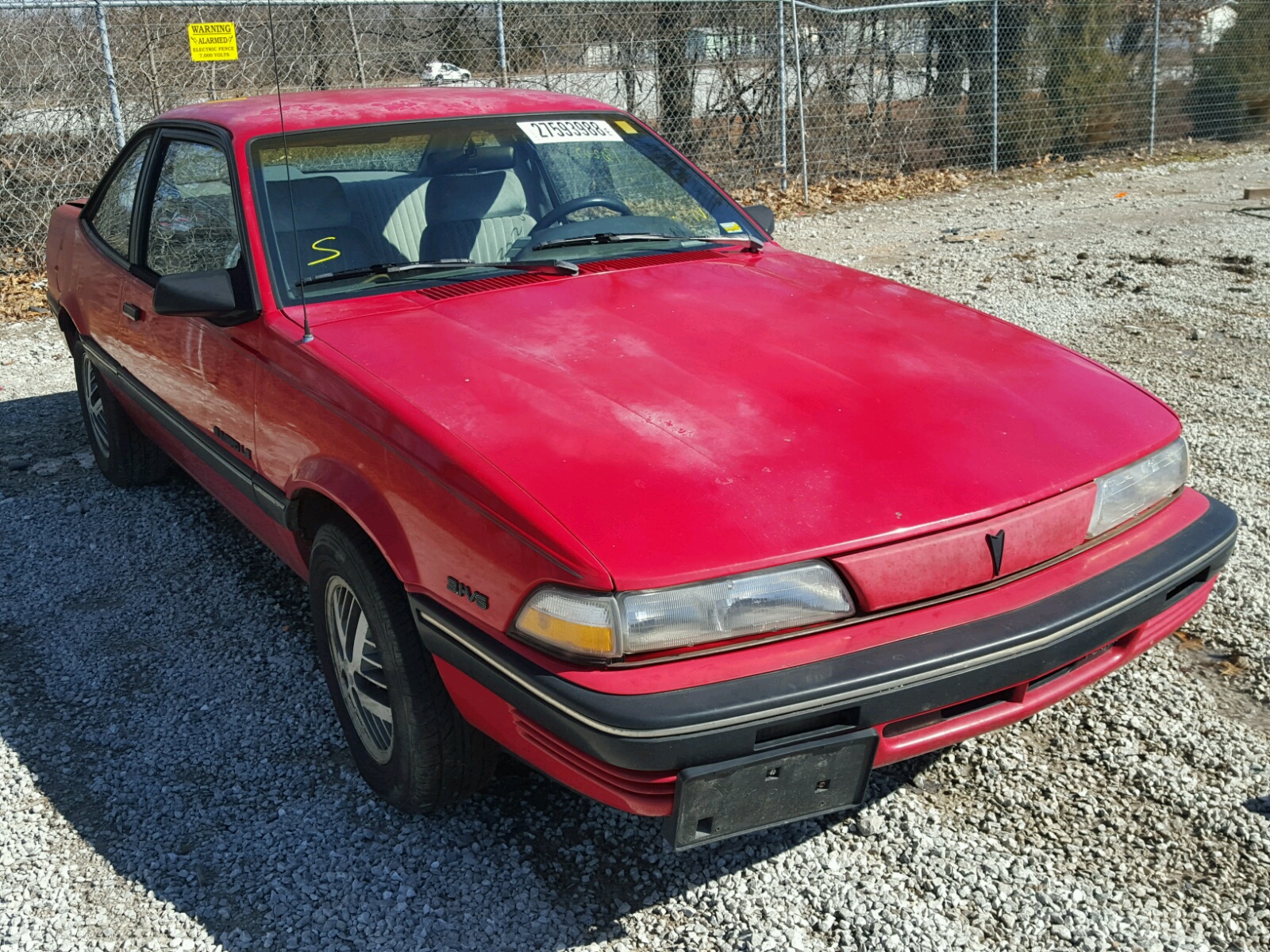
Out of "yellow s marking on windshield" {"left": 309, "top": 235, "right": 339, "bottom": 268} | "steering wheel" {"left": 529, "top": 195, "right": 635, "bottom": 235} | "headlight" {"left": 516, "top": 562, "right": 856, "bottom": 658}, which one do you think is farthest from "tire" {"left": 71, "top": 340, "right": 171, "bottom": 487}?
"headlight" {"left": 516, "top": 562, "right": 856, "bottom": 658}

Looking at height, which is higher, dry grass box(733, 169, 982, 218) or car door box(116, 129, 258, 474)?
car door box(116, 129, 258, 474)

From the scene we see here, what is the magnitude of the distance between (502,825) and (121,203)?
2.92 m

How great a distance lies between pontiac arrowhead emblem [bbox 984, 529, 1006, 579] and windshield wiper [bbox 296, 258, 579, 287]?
5.06 ft

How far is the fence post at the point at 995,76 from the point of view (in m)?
12.3

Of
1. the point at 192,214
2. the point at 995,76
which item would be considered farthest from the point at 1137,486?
the point at 995,76

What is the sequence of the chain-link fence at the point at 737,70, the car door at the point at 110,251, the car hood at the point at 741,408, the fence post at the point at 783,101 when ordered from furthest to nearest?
the fence post at the point at 783,101 → the chain-link fence at the point at 737,70 → the car door at the point at 110,251 → the car hood at the point at 741,408

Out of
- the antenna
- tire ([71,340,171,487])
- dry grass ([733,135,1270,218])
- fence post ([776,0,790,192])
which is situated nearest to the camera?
the antenna

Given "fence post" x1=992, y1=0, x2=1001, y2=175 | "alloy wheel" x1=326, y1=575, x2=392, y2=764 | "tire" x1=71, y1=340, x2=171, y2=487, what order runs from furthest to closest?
1. "fence post" x1=992, y1=0, x2=1001, y2=175
2. "tire" x1=71, y1=340, x2=171, y2=487
3. "alloy wheel" x1=326, y1=575, x2=392, y2=764

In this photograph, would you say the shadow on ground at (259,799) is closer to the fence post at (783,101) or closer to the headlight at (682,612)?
the headlight at (682,612)

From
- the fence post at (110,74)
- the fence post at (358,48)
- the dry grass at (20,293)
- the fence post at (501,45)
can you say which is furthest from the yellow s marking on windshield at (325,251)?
the fence post at (358,48)

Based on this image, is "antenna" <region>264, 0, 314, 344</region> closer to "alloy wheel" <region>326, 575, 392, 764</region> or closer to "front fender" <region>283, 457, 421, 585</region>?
"front fender" <region>283, 457, 421, 585</region>

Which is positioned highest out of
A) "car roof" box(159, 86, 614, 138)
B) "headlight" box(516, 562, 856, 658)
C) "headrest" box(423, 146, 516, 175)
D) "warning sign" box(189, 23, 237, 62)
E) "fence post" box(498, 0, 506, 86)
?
"fence post" box(498, 0, 506, 86)

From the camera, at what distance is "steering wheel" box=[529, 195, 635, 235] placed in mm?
3553

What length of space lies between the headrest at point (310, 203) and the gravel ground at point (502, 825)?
1318 millimetres
